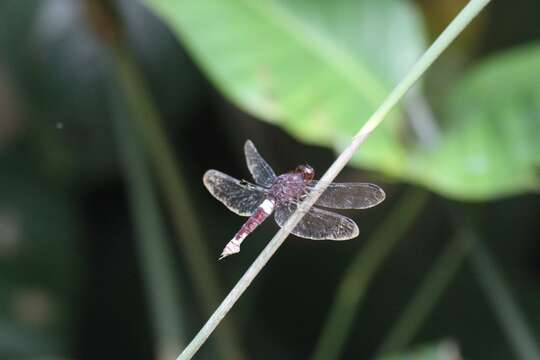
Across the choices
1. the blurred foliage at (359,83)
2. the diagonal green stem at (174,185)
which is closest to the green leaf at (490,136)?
the blurred foliage at (359,83)

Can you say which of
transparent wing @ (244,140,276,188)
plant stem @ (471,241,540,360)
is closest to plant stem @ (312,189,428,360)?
plant stem @ (471,241,540,360)

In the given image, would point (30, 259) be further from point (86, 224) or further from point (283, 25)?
point (283, 25)

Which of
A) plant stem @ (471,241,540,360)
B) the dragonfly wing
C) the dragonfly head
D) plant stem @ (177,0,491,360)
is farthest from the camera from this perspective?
plant stem @ (471,241,540,360)

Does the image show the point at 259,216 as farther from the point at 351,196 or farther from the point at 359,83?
the point at 359,83

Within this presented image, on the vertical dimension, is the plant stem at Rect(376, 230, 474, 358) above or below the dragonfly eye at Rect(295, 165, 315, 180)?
above

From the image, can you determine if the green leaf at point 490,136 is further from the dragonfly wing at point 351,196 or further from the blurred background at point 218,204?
the dragonfly wing at point 351,196

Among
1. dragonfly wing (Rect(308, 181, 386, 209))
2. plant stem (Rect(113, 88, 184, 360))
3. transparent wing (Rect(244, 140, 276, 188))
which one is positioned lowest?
plant stem (Rect(113, 88, 184, 360))

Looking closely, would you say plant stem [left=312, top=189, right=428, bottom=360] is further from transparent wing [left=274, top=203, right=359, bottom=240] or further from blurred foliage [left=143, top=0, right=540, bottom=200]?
transparent wing [left=274, top=203, right=359, bottom=240]
